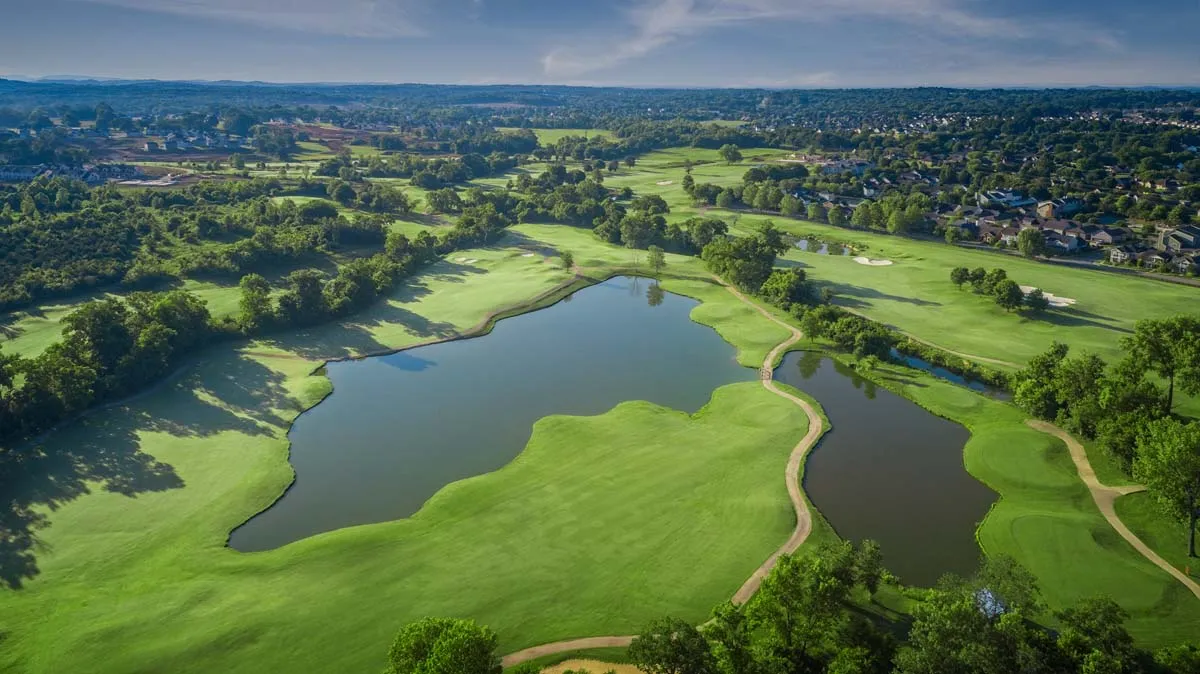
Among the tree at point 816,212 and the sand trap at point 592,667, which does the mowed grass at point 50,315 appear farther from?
the tree at point 816,212

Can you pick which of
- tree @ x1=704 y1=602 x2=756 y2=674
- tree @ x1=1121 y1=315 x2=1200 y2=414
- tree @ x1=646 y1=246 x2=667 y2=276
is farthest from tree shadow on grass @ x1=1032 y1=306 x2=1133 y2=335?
tree @ x1=704 y1=602 x2=756 y2=674

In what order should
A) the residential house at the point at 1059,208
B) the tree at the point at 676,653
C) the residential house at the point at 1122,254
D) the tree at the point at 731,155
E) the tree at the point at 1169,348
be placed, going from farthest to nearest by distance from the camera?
the tree at the point at 731,155
the residential house at the point at 1059,208
the residential house at the point at 1122,254
the tree at the point at 1169,348
the tree at the point at 676,653

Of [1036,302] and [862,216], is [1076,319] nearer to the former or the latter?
[1036,302]

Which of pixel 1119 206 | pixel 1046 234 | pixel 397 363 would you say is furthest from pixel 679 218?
pixel 1119 206

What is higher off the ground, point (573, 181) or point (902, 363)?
point (573, 181)

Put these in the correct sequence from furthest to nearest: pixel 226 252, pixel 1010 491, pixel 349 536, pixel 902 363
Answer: pixel 226 252 → pixel 902 363 → pixel 1010 491 → pixel 349 536

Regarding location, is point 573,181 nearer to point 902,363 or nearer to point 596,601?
point 902,363

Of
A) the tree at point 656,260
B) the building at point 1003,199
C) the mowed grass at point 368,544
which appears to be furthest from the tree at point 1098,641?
the building at point 1003,199

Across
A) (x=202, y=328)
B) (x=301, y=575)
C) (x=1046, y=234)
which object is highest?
(x=1046, y=234)

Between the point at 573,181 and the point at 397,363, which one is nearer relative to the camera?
the point at 397,363
